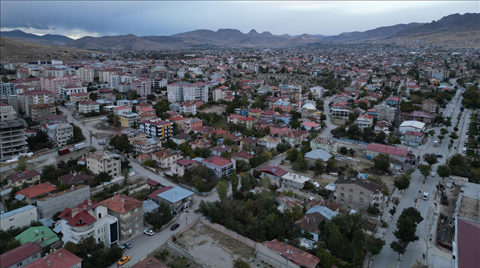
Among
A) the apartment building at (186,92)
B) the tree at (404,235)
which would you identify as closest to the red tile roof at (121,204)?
the tree at (404,235)

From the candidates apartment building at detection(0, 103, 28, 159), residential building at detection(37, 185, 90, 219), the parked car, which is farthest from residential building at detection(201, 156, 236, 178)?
apartment building at detection(0, 103, 28, 159)

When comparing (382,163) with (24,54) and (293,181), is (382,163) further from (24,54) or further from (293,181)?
(24,54)

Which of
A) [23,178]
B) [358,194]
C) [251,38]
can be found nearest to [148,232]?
[23,178]

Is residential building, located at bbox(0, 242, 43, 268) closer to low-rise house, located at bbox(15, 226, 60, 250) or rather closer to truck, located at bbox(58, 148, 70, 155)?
low-rise house, located at bbox(15, 226, 60, 250)

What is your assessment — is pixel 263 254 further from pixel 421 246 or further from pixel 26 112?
pixel 26 112

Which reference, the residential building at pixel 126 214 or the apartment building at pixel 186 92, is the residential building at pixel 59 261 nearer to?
the residential building at pixel 126 214
